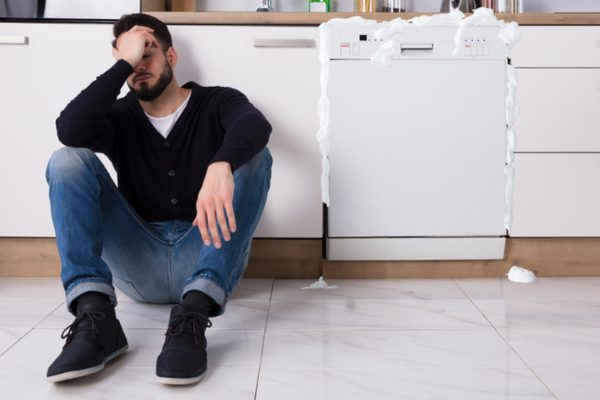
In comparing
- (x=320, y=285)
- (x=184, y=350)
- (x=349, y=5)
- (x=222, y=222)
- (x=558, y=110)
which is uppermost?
(x=349, y=5)

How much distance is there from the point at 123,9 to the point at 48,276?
0.93 meters

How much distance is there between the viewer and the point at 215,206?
1.17 metres

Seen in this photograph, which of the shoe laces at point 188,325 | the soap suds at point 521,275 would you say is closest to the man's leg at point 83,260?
the shoe laces at point 188,325

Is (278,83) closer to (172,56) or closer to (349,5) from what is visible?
(172,56)

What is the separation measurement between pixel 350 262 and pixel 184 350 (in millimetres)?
918

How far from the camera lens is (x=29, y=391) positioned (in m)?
1.10

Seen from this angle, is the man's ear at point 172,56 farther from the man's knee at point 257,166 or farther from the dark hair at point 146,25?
the man's knee at point 257,166

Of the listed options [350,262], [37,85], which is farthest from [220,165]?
[37,85]

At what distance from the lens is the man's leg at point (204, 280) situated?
1.13 metres

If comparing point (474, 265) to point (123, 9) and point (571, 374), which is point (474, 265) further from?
point (123, 9)

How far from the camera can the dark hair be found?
1.63 m

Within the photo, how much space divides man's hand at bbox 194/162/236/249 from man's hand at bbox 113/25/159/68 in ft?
1.54

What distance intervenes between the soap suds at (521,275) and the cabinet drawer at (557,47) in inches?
26.6

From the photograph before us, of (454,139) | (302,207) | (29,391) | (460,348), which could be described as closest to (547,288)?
(454,139)
